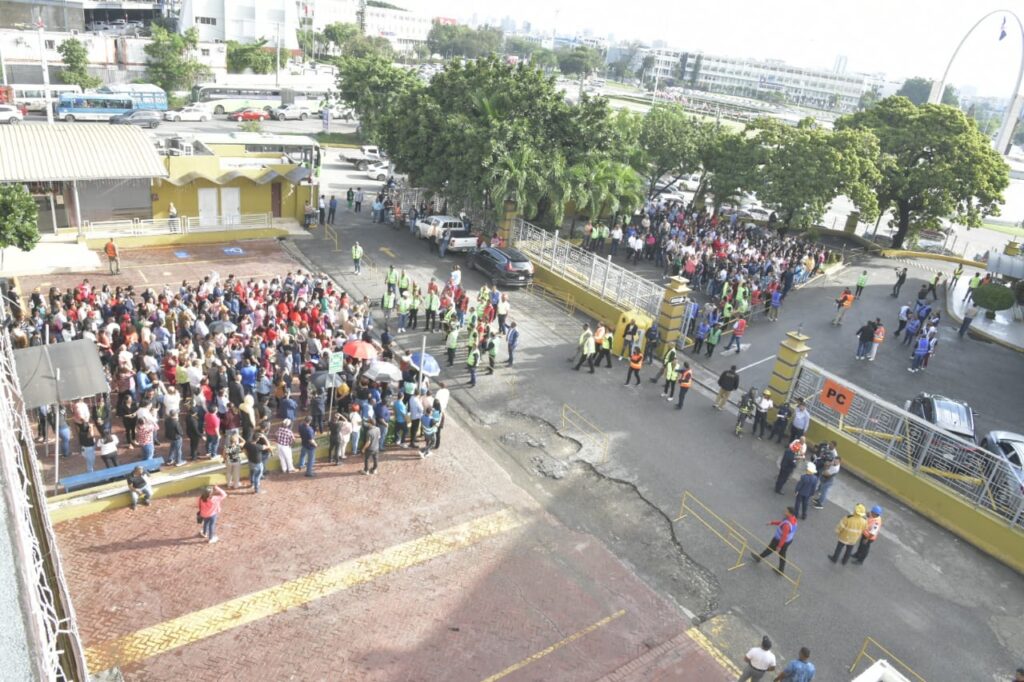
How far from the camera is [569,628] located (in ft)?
38.5

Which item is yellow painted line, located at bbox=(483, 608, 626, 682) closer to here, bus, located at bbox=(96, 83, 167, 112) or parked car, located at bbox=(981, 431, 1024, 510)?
parked car, located at bbox=(981, 431, 1024, 510)

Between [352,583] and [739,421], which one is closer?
[352,583]

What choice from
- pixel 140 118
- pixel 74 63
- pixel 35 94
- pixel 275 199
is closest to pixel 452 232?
pixel 275 199

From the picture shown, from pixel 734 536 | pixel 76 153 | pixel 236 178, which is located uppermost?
pixel 76 153

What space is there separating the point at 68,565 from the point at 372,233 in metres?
22.7

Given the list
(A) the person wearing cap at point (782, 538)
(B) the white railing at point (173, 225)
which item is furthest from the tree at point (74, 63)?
(A) the person wearing cap at point (782, 538)

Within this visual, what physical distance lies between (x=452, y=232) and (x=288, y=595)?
20.4 metres

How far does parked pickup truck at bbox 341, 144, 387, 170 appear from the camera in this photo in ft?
162

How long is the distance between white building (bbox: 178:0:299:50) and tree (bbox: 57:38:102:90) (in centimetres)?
3012

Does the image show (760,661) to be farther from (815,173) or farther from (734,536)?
(815,173)

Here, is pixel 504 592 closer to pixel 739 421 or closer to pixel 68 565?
pixel 68 565

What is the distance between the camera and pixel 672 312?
21.9 m

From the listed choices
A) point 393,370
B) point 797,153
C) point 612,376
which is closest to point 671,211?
point 797,153

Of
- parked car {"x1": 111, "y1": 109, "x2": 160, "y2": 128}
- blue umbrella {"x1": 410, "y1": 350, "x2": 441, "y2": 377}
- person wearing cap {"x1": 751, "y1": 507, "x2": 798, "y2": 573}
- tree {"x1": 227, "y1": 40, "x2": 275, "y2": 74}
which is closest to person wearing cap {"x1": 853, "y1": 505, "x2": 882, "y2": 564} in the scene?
person wearing cap {"x1": 751, "y1": 507, "x2": 798, "y2": 573}
